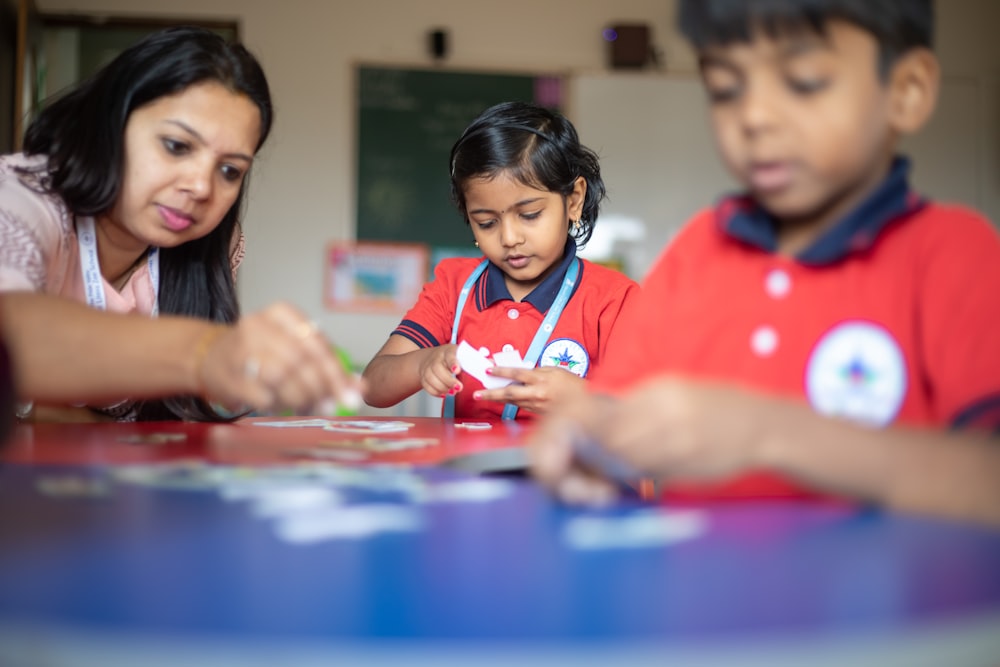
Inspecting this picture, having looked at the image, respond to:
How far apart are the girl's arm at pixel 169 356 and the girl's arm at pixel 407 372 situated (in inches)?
29.1

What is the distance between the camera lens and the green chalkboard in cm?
496

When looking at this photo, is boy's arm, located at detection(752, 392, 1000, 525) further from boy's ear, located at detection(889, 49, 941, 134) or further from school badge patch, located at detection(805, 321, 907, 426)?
boy's ear, located at detection(889, 49, 941, 134)

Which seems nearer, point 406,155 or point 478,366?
point 478,366

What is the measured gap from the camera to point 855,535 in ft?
1.86

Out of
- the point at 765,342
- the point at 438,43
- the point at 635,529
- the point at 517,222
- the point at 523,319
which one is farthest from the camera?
the point at 438,43

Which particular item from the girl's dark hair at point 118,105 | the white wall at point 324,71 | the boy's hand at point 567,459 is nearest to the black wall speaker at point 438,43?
the white wall at point 324,71

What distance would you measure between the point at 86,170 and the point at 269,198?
3582 mm

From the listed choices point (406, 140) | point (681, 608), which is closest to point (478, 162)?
point (681, 608)

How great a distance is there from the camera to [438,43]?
16.2ft

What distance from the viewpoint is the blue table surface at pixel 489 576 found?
0.39 m

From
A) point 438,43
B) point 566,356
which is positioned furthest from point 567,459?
point 438,43

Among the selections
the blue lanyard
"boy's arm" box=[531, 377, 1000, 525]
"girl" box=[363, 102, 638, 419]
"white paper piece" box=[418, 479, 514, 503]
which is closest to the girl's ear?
"girl" box=[363, 102, 638, 419]

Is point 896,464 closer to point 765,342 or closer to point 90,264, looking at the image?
point 765,342

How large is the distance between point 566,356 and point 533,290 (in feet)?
0.61
